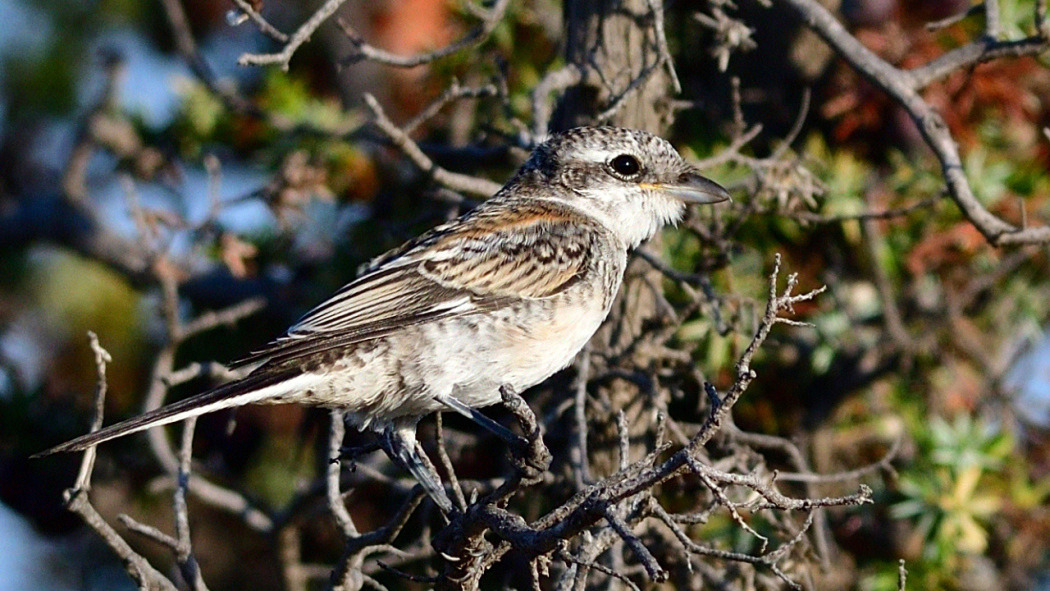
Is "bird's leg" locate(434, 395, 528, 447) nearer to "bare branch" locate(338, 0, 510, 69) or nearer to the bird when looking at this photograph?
the bird

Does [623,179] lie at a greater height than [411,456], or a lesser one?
greater

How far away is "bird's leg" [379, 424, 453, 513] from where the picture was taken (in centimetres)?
418

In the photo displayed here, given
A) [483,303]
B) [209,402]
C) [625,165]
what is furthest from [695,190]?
[209,402]

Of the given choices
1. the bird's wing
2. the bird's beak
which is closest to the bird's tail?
the bird's wing

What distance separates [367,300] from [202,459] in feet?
7.89

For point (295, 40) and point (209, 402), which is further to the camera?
point (295, 40)

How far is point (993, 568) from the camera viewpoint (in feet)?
20.9

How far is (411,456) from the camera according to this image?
14.6 ft

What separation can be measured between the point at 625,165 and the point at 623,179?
6 cm

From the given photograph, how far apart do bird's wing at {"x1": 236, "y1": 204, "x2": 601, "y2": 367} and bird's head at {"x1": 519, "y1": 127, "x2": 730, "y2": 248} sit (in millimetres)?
149

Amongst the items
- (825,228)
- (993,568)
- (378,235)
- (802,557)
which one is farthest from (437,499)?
(993,568)

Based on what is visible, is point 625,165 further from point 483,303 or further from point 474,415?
point 474,415

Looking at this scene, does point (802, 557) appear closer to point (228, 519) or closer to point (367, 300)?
point (367, 300)

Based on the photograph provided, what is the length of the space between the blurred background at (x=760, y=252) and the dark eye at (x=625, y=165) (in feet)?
1.67
